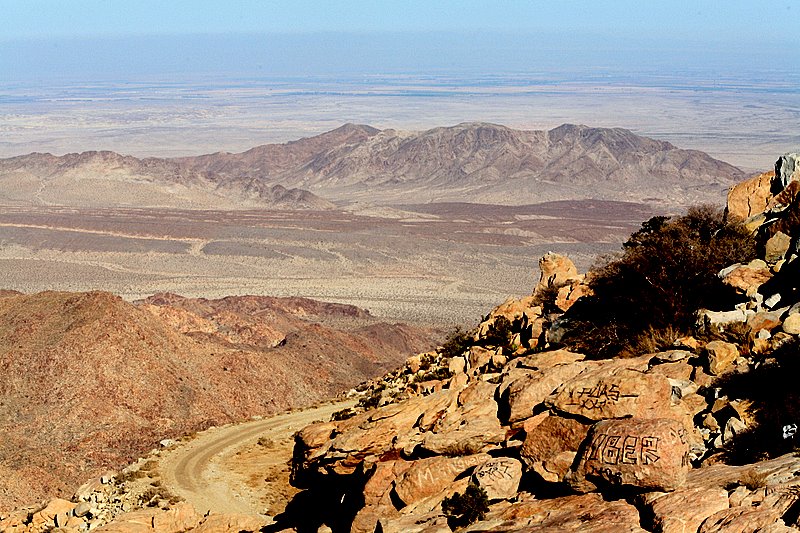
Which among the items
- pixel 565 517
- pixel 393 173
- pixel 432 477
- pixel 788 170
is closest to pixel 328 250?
pixel 788 170

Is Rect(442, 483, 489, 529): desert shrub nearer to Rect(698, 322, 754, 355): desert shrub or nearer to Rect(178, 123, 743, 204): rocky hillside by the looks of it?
Rect(698, 322, 754, 355): desert shrub

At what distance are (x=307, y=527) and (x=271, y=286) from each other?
178 feet

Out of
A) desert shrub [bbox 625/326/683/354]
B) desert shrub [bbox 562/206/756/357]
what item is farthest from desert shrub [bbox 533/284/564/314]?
desert shrub [bbox 625/326/683/354]

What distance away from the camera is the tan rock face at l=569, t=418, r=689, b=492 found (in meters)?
8.98

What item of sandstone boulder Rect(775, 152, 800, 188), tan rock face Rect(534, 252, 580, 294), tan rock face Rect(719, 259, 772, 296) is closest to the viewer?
tan rock face Rect(719, 259, 772, 296)

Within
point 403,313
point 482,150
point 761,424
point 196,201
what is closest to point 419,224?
point 196,201

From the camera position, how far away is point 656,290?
15.6 m

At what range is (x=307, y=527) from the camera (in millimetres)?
14211

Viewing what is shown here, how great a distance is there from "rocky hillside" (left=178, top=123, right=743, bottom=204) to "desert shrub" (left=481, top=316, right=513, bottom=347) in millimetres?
106142

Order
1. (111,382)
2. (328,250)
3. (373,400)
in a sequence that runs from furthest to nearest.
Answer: (328,250) → (111,382) → (373,400)

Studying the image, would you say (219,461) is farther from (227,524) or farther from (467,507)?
(467,507)

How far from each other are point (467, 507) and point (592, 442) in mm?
1520

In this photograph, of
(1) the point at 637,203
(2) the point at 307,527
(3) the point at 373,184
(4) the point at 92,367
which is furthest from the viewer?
(3) the point at 373,184

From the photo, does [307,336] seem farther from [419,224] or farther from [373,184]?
[373,184]
